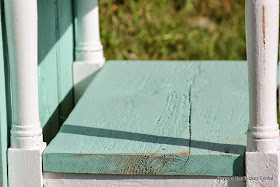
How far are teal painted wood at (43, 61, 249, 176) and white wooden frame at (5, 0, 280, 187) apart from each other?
0.19 ft

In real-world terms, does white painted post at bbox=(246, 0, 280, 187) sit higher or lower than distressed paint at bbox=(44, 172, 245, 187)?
higher

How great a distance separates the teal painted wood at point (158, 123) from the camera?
1.99 meters

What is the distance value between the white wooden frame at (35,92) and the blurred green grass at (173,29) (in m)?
2.51

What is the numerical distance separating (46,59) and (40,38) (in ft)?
0.37

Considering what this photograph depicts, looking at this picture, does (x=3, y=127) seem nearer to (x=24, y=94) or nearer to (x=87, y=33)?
(x=24, y=94)

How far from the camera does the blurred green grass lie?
459cm

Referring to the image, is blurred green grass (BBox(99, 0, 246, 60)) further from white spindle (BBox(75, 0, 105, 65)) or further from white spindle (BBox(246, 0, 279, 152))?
white spindle (BBox(246, 0, 279, 152))

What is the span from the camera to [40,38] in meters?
2.56

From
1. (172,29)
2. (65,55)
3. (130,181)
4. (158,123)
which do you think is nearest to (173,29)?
(172,29)

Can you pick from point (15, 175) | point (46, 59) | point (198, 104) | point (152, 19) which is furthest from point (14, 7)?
point (152, 19)

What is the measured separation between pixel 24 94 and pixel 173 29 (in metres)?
2.97

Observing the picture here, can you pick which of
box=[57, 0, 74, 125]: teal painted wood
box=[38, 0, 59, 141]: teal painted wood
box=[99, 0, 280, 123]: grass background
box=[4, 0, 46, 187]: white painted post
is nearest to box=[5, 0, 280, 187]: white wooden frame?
box=[4, 0, 46, 187]: white painted post

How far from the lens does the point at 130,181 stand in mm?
2025

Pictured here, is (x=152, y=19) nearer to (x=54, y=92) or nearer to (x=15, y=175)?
(x=54, y=92)
